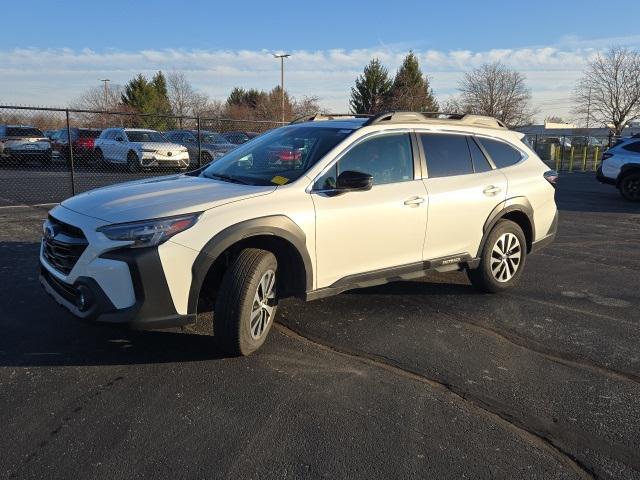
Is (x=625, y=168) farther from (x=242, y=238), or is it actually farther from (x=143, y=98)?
(x=143, y=98)

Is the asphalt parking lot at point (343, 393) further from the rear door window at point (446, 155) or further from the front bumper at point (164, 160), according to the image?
the front bumper at point (164, 160)

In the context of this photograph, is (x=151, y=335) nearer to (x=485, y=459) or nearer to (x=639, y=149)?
(x=485, y=459)

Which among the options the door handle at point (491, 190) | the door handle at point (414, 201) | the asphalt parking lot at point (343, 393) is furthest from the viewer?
the door handle at point (491, 190)

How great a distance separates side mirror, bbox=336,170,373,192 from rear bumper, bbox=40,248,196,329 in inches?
59.2

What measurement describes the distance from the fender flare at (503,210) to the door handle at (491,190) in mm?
136

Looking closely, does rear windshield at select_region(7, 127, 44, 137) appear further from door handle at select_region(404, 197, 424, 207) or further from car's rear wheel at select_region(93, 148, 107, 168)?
door handle at select_region(404, 197, 424, 207)

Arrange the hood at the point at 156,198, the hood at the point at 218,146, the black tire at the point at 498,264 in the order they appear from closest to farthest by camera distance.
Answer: the hood at the point at 156,198 → the black tire at the point at 498,264 → the hood at the point at 218,146

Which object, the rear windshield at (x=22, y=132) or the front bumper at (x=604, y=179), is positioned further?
the rear windshield at (x=22, y=132)

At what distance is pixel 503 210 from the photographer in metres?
5.53

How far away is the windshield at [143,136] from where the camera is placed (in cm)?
1855

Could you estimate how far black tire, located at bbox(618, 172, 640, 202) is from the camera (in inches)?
567

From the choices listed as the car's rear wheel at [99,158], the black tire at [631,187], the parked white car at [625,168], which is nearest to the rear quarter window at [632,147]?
the parked white car at [625,168]

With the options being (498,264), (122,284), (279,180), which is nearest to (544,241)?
(498,264)

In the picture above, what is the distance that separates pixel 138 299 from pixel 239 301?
652 mm
